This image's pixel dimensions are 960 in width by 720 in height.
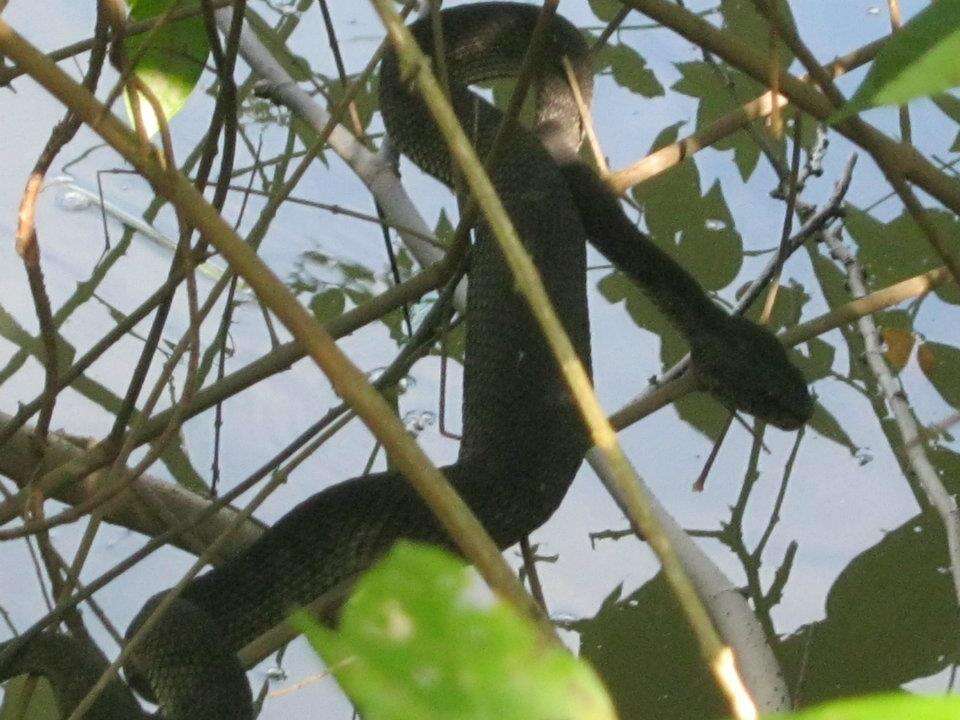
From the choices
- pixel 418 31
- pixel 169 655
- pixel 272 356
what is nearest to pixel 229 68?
pixel 272 356

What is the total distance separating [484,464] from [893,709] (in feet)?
4.66

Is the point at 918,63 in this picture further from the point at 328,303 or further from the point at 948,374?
the point at 328,303

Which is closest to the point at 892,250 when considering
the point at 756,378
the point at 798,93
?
the point at 756,378

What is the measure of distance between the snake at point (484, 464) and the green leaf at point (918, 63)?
1221 mm

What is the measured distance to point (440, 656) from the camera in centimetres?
26

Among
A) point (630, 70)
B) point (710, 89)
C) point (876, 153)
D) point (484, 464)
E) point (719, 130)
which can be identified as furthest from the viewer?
point (630, 70)

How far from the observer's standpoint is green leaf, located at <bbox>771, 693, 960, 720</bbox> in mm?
220

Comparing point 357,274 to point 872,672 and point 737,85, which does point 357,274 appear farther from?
point 872,672

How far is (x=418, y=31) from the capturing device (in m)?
2.01

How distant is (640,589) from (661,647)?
0.19 meters

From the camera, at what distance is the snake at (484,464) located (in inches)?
60.5

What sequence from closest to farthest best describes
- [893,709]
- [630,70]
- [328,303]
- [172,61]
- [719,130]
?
1. [893,709]
2. [172,61]
3. [719,130]
4. [328,303]
5. [630,70]

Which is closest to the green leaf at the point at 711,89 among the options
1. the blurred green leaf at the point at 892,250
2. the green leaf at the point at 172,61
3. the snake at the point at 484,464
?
the blurred green leaf at the point at 892,250

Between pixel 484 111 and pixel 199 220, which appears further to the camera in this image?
pixel 484 111
